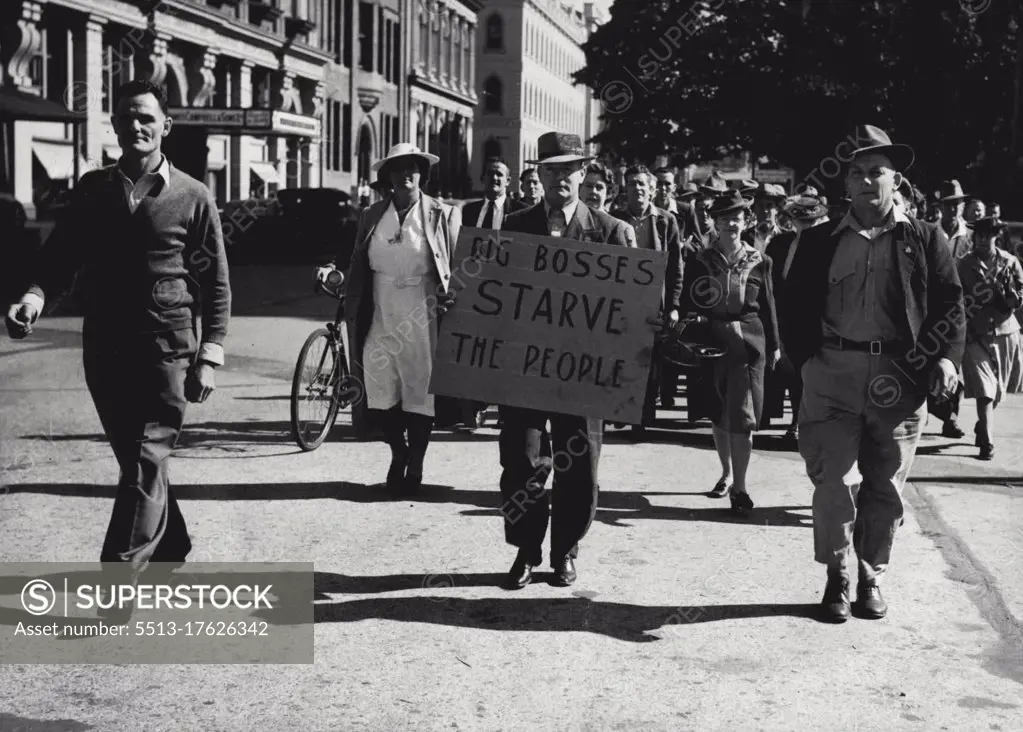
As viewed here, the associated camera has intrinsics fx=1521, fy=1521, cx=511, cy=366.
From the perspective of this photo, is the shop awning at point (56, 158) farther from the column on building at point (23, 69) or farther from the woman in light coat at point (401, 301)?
the woman in light coat at point (401, 301)

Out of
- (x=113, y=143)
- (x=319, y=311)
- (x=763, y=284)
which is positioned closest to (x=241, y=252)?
(x=113, y=143)

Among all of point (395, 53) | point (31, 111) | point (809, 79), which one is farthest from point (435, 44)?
point (31, 111)

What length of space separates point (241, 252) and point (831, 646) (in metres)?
29.5

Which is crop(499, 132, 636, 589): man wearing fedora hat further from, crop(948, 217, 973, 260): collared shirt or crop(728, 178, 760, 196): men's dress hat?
crop(948, 217, 973, 260): collared shirt

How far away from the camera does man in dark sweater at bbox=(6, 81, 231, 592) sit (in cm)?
546

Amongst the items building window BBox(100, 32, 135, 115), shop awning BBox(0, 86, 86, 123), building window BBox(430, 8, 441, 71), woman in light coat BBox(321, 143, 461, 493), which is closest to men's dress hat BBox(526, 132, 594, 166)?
woman in light coat BBox(321, 143, 461, 493)

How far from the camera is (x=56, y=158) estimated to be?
112 feet

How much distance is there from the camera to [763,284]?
8.63m

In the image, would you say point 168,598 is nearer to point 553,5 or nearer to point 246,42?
point 246,42

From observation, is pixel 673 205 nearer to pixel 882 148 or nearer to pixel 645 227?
pixel 645 227

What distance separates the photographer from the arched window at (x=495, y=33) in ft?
325

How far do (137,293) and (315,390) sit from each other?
4.36m

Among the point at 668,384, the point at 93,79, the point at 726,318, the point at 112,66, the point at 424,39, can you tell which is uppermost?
the point at 424,39

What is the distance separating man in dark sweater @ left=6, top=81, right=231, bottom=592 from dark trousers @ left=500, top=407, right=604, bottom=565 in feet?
4.55
